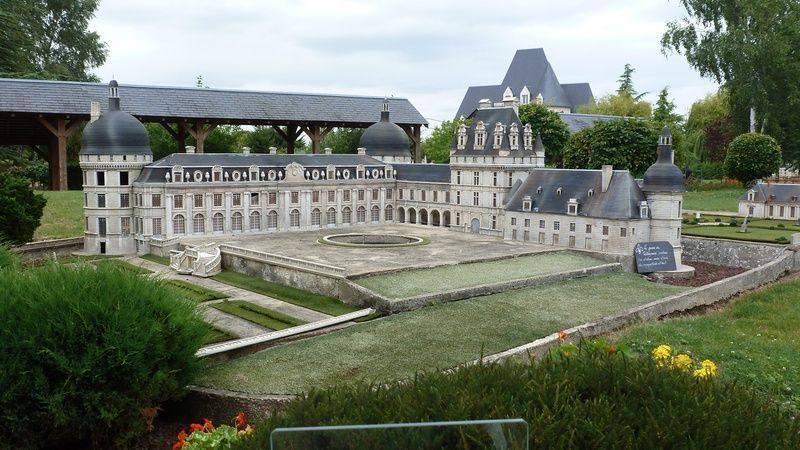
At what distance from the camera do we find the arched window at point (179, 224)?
50.0 m

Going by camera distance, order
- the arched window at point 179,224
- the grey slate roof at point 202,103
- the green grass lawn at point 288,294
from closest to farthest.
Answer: the green grass lawn at point 288,294 < the arched window at point 179,224 < the grey slate roof at point 202,103

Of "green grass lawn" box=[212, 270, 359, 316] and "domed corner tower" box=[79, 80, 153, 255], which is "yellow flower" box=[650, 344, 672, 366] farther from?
"domed corner tower" box=[79, 80, 153, 255]

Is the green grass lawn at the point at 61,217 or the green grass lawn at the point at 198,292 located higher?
the green grass lawn at the point at 61,217

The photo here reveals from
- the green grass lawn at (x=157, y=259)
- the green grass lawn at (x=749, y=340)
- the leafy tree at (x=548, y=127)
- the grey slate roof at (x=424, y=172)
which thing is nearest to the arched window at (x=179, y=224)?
the green grass lawn at (x=157, y=259)

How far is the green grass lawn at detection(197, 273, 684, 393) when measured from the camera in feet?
78.5

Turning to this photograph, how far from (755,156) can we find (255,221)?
1839 inches

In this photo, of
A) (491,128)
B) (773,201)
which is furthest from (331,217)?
(773,201)

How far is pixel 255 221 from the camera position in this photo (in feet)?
177

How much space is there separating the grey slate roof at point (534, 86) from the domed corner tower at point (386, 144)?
139 feet

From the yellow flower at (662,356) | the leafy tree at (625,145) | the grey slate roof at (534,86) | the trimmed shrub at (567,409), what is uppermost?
the grey slate roof at (534,86)

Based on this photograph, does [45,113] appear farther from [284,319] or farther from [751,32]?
[751,32]

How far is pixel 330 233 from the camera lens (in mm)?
54062

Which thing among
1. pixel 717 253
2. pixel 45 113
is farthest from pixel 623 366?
pixel 45 113

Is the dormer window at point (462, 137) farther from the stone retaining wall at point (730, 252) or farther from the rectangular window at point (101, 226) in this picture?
the rectangular window at point (101, 226)
